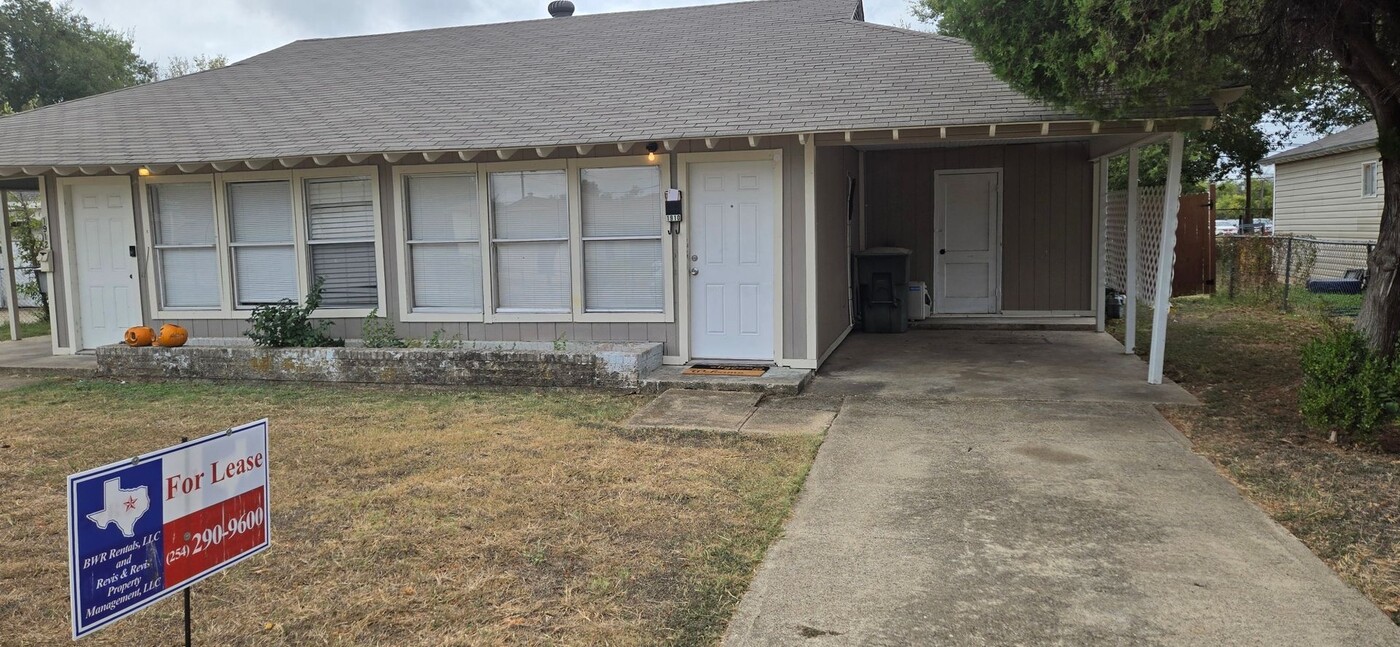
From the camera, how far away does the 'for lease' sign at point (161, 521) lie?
2.35m

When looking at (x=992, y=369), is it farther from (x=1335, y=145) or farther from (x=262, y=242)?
(x=1335, y=145)

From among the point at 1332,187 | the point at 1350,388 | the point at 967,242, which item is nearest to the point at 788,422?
the point at 1350,388

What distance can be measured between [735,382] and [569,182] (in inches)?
105

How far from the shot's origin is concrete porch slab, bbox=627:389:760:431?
6.30m

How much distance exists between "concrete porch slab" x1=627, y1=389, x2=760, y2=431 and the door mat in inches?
17.7

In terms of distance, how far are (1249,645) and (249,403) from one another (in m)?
7.40

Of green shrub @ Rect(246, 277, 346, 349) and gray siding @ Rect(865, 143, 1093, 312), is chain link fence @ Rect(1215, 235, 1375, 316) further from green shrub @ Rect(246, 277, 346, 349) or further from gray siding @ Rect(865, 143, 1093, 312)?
green shrub @ Rect(246, 277, 346, 349)

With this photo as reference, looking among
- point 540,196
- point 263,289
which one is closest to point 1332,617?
point 540,196

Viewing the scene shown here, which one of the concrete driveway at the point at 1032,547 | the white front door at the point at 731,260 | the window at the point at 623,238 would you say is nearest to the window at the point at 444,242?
the window at the point at 623,238

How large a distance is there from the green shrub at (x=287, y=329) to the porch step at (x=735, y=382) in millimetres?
3510

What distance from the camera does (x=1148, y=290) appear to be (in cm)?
1231

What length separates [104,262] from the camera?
9.88 m

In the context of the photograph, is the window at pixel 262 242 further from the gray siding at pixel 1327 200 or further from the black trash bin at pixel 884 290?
the gray siding at pixel 1327 200

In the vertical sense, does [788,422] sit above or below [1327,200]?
below
